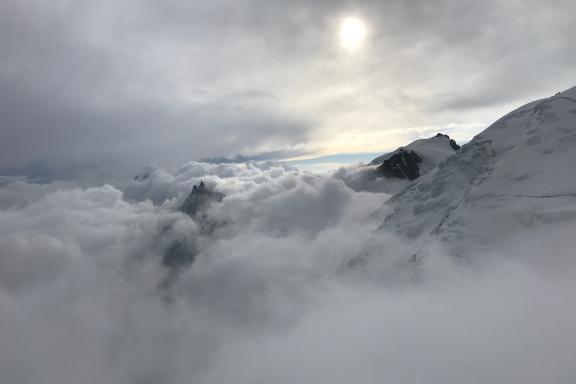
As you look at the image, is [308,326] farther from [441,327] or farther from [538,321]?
[538,321]

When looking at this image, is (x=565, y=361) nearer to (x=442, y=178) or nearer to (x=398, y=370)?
(x=398, y=370)

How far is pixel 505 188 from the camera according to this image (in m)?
61.3

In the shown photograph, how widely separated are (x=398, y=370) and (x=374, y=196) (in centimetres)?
16936

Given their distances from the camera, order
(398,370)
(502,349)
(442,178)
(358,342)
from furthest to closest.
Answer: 1. (442,178)
2. (358,342)
3. (398,370)
4. (502,349)

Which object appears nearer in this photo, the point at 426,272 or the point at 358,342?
the point at 358,342

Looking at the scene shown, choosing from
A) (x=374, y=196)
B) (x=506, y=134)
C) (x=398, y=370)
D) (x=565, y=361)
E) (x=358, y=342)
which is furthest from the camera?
(x=374, y=196)

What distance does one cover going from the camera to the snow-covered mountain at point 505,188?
51375 millimetres

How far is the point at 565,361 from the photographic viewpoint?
25391 mm

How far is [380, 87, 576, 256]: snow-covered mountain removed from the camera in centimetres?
5138

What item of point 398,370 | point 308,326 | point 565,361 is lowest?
point 308,326

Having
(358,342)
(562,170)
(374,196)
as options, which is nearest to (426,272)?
(358,342)

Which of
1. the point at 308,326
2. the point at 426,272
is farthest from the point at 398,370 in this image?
the point at 308,326

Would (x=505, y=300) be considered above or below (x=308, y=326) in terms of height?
above

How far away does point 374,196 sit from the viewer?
198 metres
